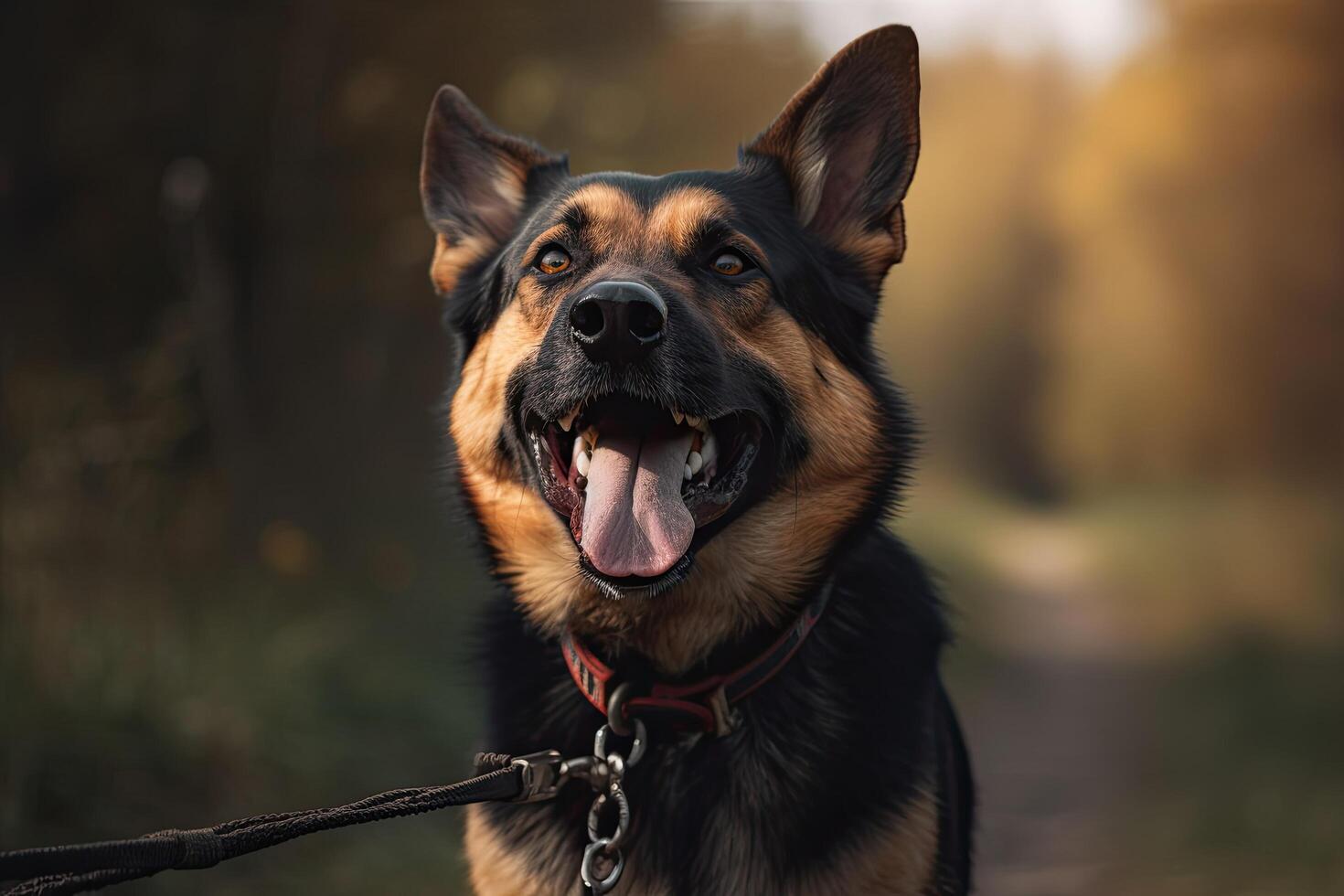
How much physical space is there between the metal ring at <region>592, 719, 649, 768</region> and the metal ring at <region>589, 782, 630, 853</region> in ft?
0.22

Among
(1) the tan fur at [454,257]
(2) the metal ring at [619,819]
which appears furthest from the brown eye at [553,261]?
(2) the metal ring at [619,819]

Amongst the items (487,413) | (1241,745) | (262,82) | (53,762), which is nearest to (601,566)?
(487,413)

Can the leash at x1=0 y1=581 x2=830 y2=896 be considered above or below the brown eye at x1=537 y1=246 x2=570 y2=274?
below

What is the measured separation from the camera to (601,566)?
8.09ft

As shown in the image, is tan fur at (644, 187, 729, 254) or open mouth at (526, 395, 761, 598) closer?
open mouth at (526, 395, 761, 598)

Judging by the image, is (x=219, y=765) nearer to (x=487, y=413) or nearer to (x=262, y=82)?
(x=487, y=413)

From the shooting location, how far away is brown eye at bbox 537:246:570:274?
293 centimetres

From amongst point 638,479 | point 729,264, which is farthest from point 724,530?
point 729,264

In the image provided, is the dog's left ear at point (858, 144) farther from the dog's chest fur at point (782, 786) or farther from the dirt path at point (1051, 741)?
the dirt path at point (1051, 741)

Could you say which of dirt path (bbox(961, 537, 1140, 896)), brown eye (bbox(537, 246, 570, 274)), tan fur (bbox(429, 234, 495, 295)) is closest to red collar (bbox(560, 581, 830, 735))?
brown eye (bbox(537, 246, 570, 274))

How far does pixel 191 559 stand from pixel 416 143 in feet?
9.97

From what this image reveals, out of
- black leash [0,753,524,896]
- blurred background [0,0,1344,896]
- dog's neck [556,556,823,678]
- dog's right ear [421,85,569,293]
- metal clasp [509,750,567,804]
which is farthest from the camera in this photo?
blurred background [0,0,1344,896]

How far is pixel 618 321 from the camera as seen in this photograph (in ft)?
8.05

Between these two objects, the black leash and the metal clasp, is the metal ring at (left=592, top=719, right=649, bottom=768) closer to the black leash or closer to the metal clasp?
the metal clasp
